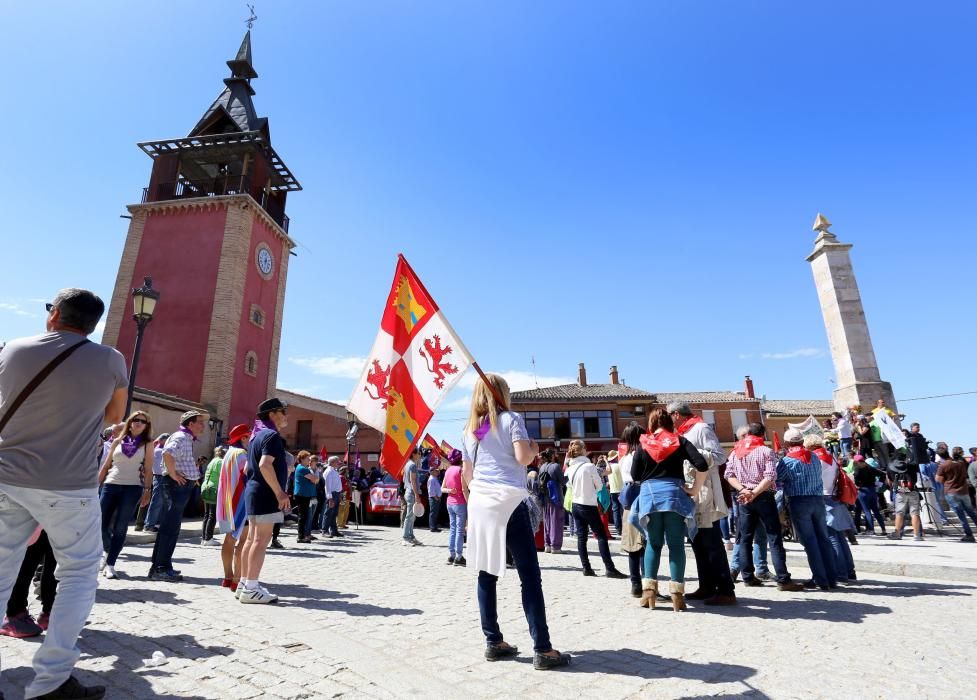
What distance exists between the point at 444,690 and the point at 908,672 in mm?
2619

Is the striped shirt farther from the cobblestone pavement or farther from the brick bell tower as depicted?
the brick bell tower

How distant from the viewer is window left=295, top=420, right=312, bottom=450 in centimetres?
3528

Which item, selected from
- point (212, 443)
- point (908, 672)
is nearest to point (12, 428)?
point (908, 672)

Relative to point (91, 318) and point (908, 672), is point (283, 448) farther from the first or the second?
point (908, 672)

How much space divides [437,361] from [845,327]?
13.2 m

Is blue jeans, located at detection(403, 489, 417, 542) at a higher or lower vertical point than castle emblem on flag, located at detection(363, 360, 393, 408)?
lower

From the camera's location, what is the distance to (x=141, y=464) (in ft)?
19.1

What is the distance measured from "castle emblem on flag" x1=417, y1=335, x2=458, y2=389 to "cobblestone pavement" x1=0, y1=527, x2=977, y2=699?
194 centimetres

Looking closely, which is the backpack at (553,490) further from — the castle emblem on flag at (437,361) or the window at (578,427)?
the window at (578,427)

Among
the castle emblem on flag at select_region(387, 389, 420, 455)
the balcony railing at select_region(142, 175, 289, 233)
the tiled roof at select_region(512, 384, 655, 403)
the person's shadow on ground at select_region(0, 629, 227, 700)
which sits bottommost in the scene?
the person's shadow on ground at select_region(0, 629, 227, 700)

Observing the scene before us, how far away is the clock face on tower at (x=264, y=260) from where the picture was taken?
1058 inches

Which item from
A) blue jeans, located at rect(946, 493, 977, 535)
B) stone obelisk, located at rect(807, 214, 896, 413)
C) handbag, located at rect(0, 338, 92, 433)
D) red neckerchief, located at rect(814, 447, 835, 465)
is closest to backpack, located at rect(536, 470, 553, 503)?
red neckerchief, located at rect(814, 447, 835, 465)

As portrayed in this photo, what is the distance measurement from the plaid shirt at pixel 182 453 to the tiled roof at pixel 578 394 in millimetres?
31368

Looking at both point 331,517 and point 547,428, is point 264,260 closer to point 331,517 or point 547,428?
point 331,517
